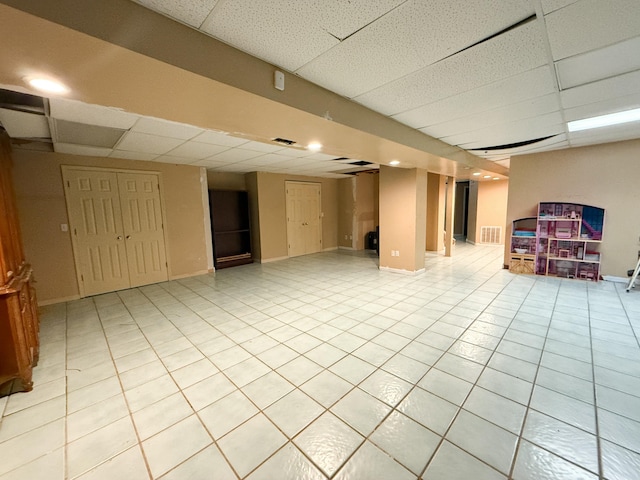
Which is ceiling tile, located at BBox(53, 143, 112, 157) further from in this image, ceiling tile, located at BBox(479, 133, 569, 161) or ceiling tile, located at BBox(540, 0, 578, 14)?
ceiling tile, located at BBox(479, 133, 569, 161)

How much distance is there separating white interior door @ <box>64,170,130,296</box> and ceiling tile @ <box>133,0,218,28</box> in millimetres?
4376

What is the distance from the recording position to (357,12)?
1.27 meters

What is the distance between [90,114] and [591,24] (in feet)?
12.6

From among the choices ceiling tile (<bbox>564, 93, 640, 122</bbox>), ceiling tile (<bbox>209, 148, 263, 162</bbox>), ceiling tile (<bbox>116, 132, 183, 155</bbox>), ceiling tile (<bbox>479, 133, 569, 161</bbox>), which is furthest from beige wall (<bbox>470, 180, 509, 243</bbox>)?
ceiling tile (<bbox>116, 132, 183, 155</bbox>)

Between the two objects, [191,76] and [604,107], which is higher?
[604,107]

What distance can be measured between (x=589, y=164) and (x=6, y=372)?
809 cm

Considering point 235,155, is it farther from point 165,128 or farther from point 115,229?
point 115,229

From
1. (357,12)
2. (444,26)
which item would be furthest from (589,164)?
(357,12)

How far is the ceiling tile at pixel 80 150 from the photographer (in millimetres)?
3654

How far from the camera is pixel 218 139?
3455 millimetres

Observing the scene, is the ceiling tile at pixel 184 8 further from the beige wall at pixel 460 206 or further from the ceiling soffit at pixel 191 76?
the beige wall at pixel 460 206

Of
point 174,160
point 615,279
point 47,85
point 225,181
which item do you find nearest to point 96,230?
point 174,160

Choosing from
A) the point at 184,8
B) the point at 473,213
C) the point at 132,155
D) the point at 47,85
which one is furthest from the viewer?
the point at 473,213

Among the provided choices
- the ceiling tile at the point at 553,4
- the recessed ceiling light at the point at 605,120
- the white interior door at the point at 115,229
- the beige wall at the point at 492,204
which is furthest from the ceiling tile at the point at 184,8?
the beige wall at the point at 492,204
